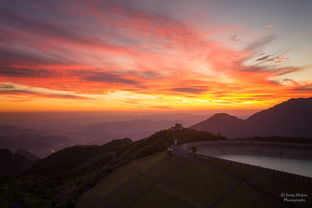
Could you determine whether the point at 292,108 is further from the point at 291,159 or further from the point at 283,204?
the point at 283,204

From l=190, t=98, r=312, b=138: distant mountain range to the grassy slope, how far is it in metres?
116

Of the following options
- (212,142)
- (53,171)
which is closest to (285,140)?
(212,142)

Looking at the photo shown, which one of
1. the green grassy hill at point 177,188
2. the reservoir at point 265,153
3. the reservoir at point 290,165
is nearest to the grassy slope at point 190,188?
the green grassy hill at point 177,188

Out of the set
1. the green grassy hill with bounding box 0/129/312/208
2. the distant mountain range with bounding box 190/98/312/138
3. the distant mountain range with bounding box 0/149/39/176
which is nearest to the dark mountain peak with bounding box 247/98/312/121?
the distant mountain range with bounding box 190/98/312/138

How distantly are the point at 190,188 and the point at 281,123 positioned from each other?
14875 centimetres

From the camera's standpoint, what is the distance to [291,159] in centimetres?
3744

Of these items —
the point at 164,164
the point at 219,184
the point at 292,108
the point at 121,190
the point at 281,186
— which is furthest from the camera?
the point at 292,108

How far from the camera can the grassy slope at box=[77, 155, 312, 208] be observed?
63.9ft

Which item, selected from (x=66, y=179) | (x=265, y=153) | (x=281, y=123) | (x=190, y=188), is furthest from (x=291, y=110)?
(x=66, y=179)

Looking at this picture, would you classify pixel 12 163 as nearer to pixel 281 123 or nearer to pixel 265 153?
pixel 265 153

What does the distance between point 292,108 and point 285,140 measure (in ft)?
432

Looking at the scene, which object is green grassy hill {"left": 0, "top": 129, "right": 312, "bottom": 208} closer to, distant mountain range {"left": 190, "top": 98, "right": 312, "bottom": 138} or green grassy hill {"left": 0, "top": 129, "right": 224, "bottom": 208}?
green grassy hill {"left": 0, "top": 129, "right": 224, "bottom": 208}

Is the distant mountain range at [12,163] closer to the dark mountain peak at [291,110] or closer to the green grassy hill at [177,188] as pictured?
the green grassy hill at [177,188]

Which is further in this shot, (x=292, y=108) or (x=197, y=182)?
(x=292, y=108)
